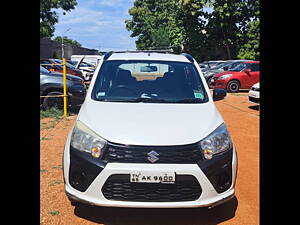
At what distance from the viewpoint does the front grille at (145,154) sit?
2.94 meters

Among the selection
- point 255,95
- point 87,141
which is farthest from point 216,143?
point 255,95

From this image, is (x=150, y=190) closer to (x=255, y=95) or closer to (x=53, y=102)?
(x=53, y=102)

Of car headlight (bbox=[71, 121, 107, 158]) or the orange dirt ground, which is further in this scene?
the orange dirt ground

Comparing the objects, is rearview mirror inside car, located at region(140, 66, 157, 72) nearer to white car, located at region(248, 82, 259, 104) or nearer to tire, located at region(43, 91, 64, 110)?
tire, located at region(43, 91, 64, 110)

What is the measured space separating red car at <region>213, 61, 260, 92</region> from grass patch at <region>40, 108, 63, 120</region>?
28.3 ft

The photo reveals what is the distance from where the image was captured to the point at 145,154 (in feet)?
9.68

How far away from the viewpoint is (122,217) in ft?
11.1

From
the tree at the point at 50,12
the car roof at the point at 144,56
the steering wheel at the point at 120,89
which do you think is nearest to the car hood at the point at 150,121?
the steering wheel at the point at 120,89

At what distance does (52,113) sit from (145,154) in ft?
22.9

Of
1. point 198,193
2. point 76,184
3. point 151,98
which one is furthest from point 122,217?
point 151,98

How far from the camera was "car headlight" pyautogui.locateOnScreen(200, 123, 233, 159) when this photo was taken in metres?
3.06

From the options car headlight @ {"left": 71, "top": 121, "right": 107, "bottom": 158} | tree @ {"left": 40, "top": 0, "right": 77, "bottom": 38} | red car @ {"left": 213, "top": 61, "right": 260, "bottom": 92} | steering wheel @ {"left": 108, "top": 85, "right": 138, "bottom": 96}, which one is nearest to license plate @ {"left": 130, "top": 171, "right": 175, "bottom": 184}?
car headlight @ {"left": 71, "top": 121, "right": 107, "bottom": 158}

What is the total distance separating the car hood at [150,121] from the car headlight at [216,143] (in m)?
0.05

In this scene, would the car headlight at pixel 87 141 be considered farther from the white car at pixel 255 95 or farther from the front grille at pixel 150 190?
the white car at pixel 255 95
